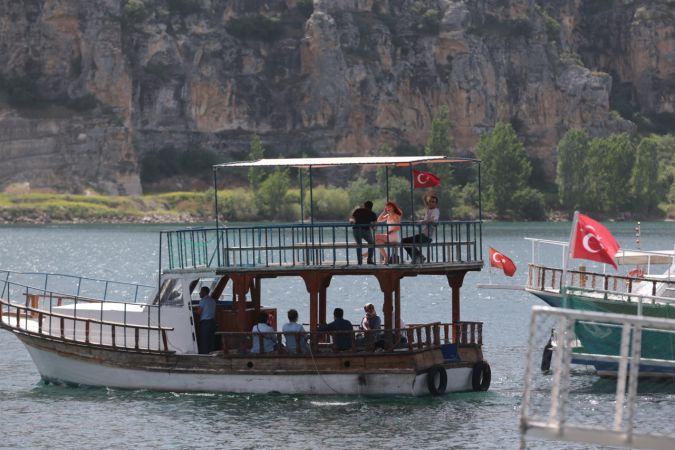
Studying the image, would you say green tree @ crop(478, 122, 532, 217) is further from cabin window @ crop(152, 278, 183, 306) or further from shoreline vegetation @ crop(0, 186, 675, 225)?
cabin window @ crop(152, 278, 183, 306)

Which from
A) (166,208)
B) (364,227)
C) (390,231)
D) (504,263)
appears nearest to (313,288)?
(364,227)

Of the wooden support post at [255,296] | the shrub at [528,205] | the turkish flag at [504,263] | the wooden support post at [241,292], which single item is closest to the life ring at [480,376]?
the wooden support post at [255,296]

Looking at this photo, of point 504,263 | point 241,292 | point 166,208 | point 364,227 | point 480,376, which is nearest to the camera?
point 364,227

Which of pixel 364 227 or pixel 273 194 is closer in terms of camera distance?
pixel 364 227

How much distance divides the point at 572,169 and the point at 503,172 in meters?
8.30

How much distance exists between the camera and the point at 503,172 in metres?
176

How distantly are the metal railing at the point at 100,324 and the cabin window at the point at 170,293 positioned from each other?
299mm

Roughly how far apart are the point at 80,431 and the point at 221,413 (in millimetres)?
2995

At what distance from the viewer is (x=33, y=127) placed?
195m

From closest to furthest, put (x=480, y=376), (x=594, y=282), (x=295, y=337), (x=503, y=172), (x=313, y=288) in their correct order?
(x=295, y=337) → (x=313, y=288) → (x=480, y=376) → (x=594, y=282) → (x=503, y=172)

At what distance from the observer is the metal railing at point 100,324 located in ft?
117

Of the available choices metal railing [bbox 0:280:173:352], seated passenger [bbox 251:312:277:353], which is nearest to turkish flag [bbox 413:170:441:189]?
seated passenger [bbox 251:312:277:353]

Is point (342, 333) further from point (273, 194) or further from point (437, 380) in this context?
point (273, 194)

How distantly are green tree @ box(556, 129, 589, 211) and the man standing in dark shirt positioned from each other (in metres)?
145
